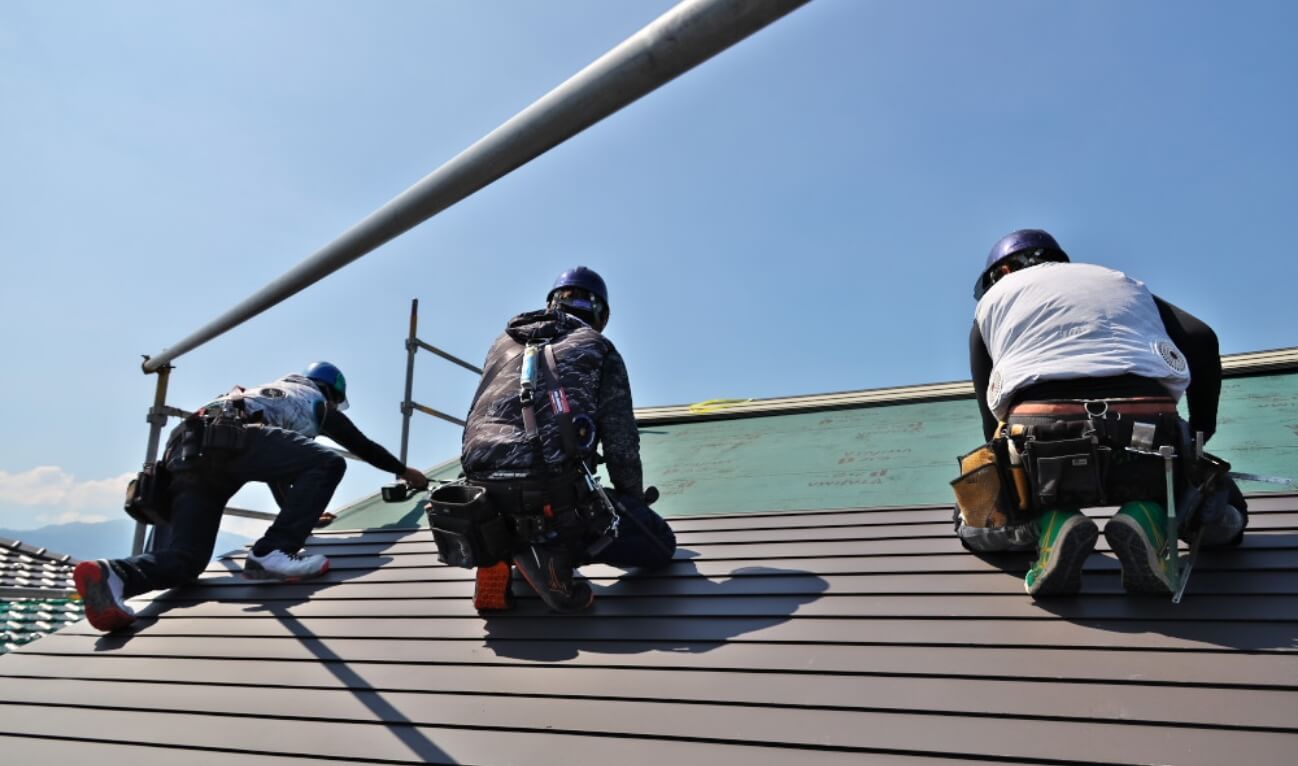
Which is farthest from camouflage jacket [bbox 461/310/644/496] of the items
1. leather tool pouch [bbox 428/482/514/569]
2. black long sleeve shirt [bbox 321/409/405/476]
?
black long sleeve shirt [bbox 321/409/405/476]

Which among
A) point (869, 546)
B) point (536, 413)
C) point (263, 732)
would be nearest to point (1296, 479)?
point (869, 546)

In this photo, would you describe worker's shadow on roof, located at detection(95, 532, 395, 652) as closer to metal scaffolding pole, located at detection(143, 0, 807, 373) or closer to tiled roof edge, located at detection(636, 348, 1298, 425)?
metal scaffolding pole, located at detection(143, 0, 807, 373)

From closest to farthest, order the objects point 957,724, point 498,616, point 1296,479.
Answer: point 957,724 → point 498,616 → point 1296,479

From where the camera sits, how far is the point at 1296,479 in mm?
3605

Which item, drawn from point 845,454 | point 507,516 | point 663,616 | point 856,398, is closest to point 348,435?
point 507,516

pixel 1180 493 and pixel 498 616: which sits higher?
pixel 1180 493

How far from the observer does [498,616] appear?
338 centimetres

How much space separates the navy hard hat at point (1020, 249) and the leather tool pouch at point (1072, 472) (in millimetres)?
993

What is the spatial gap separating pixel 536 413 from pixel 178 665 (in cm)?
186

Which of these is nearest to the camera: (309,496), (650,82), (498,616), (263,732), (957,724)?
(650,82)

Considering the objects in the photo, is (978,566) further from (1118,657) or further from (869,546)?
(1118,657)

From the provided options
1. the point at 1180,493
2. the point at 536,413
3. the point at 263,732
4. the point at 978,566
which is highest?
the point at 536,413

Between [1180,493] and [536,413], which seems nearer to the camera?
[1180,493]

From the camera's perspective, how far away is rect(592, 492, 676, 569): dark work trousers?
3574 mm
